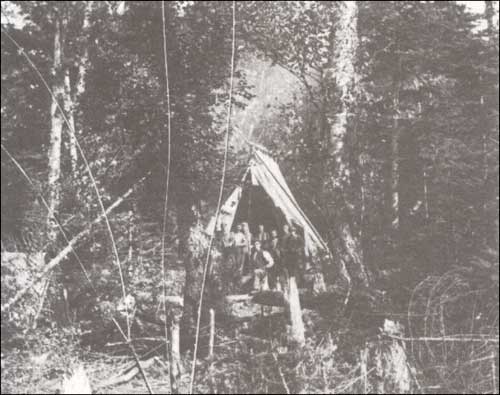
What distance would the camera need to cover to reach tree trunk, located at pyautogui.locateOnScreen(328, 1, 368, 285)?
178 inches

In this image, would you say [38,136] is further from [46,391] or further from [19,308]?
[46,391]

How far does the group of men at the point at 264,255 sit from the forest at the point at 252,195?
0.8 inches

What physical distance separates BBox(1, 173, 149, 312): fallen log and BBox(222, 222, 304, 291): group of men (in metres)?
1.01

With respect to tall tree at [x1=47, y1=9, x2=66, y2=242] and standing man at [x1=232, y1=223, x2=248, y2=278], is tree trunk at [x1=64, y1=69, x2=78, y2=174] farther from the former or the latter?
standing man at [x1=232, y1=223, x2=248, y2=278]

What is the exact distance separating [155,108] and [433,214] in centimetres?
266

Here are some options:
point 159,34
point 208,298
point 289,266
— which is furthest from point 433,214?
point 159,34

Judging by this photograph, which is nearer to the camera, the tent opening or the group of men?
the group of men

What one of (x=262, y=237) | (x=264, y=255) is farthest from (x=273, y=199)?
(x=264, y=255)

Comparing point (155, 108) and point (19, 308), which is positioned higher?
point (155, 108)

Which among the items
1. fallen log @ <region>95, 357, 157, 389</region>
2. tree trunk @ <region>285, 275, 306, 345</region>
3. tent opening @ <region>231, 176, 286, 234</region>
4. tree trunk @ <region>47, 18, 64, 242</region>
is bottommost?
fallen log @ <region>95, 357, 157, 389</region>

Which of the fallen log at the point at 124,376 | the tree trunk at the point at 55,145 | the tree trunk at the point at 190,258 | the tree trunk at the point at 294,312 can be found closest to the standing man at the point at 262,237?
the tree trunk at the point at 294,312

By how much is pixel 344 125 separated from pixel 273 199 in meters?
0.95

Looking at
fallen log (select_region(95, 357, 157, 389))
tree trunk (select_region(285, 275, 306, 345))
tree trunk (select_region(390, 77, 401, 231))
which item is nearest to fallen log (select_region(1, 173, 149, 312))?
fallen log (select_region(95, 357, 157, 389))

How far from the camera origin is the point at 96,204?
4707 mm
